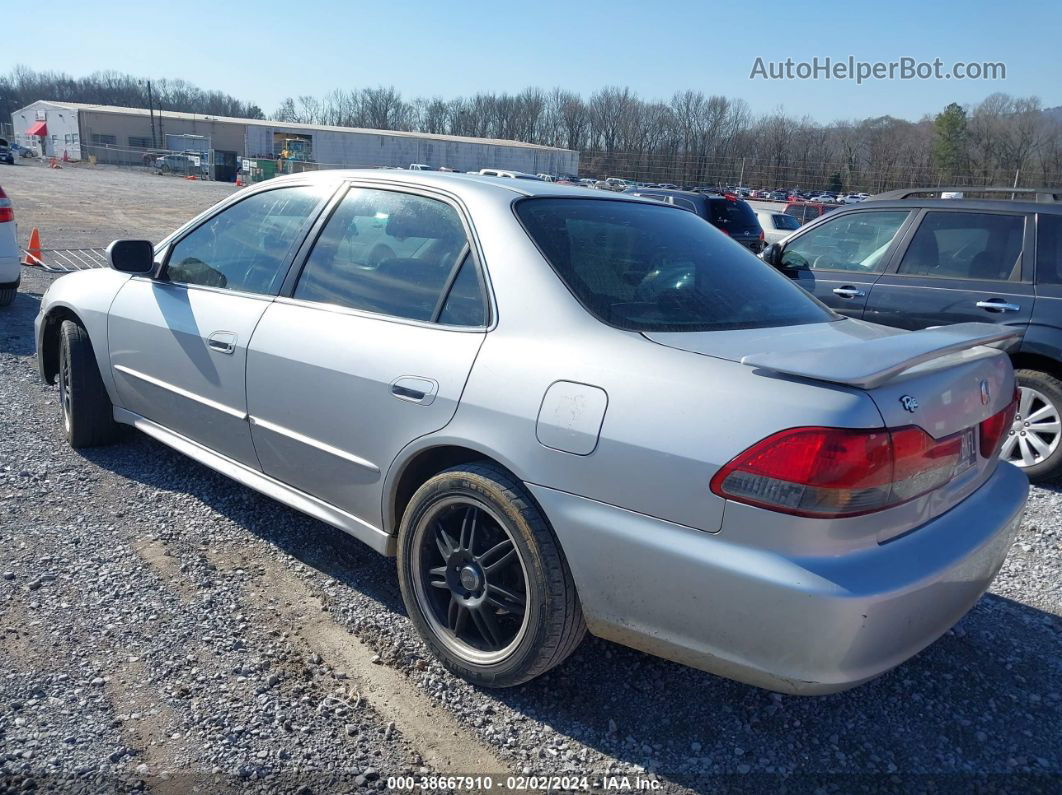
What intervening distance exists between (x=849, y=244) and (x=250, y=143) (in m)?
73.1

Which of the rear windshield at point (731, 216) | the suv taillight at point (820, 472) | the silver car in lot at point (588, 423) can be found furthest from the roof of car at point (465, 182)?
the rear windshield at point (731, 216)

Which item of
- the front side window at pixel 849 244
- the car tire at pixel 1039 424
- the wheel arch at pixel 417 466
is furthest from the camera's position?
the front side window at pixel 849 244

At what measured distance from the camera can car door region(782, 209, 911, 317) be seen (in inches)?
223

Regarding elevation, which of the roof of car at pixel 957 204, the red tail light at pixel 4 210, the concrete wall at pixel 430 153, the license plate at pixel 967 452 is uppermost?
the concrete wall at pixel 430 153

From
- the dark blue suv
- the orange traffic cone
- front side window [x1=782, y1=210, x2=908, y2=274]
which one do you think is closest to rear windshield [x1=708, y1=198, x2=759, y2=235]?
front side window [x1=782, y1=210, x2=908, y2=274]

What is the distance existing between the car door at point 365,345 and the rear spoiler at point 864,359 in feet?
3.20

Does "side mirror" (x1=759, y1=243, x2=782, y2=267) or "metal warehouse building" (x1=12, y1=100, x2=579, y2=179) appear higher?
"metal warehouse building" (x1=12, y1=100, x2=579, y2=179)

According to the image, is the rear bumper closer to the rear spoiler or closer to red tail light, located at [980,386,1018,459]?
red tail light, located at [980,386,1018,459]

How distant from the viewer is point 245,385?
3334 millimetres

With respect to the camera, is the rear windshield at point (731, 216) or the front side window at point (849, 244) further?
the rear windshield at point (731, 216)

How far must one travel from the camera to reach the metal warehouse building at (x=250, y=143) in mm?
60625

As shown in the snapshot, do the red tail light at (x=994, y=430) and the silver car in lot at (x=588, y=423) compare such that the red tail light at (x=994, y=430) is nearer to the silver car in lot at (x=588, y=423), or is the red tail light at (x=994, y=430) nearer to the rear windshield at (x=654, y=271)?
the silver car in lot at (x=588, y=423)

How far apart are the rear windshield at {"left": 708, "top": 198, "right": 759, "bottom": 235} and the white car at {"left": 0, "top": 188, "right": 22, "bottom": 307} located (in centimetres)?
1035

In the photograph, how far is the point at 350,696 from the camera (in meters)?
2.63
